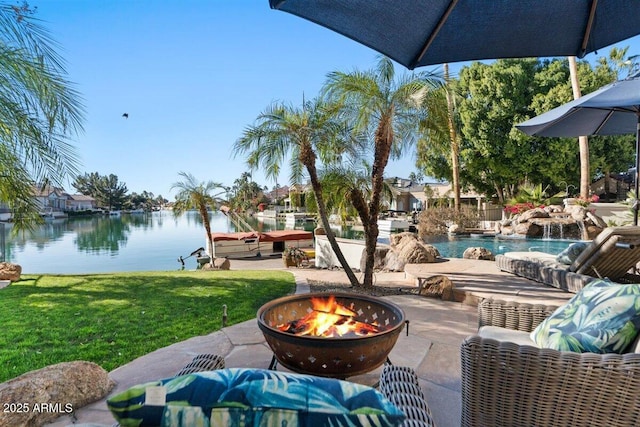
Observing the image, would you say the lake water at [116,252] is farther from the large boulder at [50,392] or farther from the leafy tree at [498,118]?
the large boulder at [50,392]

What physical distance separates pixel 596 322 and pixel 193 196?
52.4 feet

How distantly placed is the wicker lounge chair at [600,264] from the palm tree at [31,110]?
20.3ft

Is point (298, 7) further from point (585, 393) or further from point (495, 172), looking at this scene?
point (495, 172)

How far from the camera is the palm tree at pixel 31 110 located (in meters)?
3.31

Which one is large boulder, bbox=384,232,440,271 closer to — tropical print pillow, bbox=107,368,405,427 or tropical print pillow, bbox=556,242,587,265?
tropical print pillow, bbox=556,242,587,265

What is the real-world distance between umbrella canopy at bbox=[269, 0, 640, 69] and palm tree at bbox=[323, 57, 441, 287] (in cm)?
233

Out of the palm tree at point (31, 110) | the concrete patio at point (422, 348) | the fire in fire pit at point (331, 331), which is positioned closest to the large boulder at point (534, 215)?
the concrete patio at point (422, 348)

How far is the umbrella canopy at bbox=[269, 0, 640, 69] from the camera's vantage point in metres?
2.24

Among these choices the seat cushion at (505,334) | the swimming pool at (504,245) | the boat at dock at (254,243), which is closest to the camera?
the seat cushion at (505,334)

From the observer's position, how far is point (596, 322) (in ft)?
5.74

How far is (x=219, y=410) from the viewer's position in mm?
767

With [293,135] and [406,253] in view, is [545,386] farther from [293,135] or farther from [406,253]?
[406,253]

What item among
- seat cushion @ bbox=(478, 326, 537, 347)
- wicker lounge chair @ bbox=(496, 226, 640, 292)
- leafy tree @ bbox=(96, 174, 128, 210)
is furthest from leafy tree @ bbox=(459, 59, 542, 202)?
leafy tree @ bbox=(96, 174, 128, 210)

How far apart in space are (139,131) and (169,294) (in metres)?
24.7
